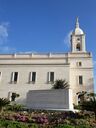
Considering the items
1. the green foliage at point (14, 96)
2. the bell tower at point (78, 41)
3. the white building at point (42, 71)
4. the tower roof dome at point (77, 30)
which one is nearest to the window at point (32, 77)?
the white building at point (42, 71)

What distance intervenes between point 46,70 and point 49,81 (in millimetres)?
2190

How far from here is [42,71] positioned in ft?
134

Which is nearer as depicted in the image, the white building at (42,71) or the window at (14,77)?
the white building at (42,71)

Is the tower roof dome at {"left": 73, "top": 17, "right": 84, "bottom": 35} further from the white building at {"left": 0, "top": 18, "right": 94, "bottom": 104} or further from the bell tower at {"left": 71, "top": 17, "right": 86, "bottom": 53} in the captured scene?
the white building at {"left": 0, "top": 18, "right": 94, "bottom": 104}

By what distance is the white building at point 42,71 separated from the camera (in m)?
40.0

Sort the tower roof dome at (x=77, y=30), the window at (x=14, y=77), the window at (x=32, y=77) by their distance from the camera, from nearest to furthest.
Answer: the window at (x=32, y=77)
the window at (x=14, y=77)
the tower roof dome at (x=77, y=30)

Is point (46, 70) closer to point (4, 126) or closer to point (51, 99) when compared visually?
point (51, 99)

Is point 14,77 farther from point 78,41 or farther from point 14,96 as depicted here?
point 78,41

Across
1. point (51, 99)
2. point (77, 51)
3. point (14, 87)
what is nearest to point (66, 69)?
point (77, 51)

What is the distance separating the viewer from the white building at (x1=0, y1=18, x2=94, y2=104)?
4000 cm

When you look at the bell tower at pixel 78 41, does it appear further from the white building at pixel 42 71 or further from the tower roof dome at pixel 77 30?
the white building at pixel 42 71

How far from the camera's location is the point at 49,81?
39.7 m

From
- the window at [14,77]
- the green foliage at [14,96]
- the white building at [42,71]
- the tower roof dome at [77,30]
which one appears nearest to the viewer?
the green foliage at [14,96]

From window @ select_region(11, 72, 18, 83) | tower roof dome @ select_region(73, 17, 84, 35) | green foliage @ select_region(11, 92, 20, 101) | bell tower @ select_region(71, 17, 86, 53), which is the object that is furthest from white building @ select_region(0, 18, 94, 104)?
tower roof dome @ select_region(73, 17, 84, 35)
